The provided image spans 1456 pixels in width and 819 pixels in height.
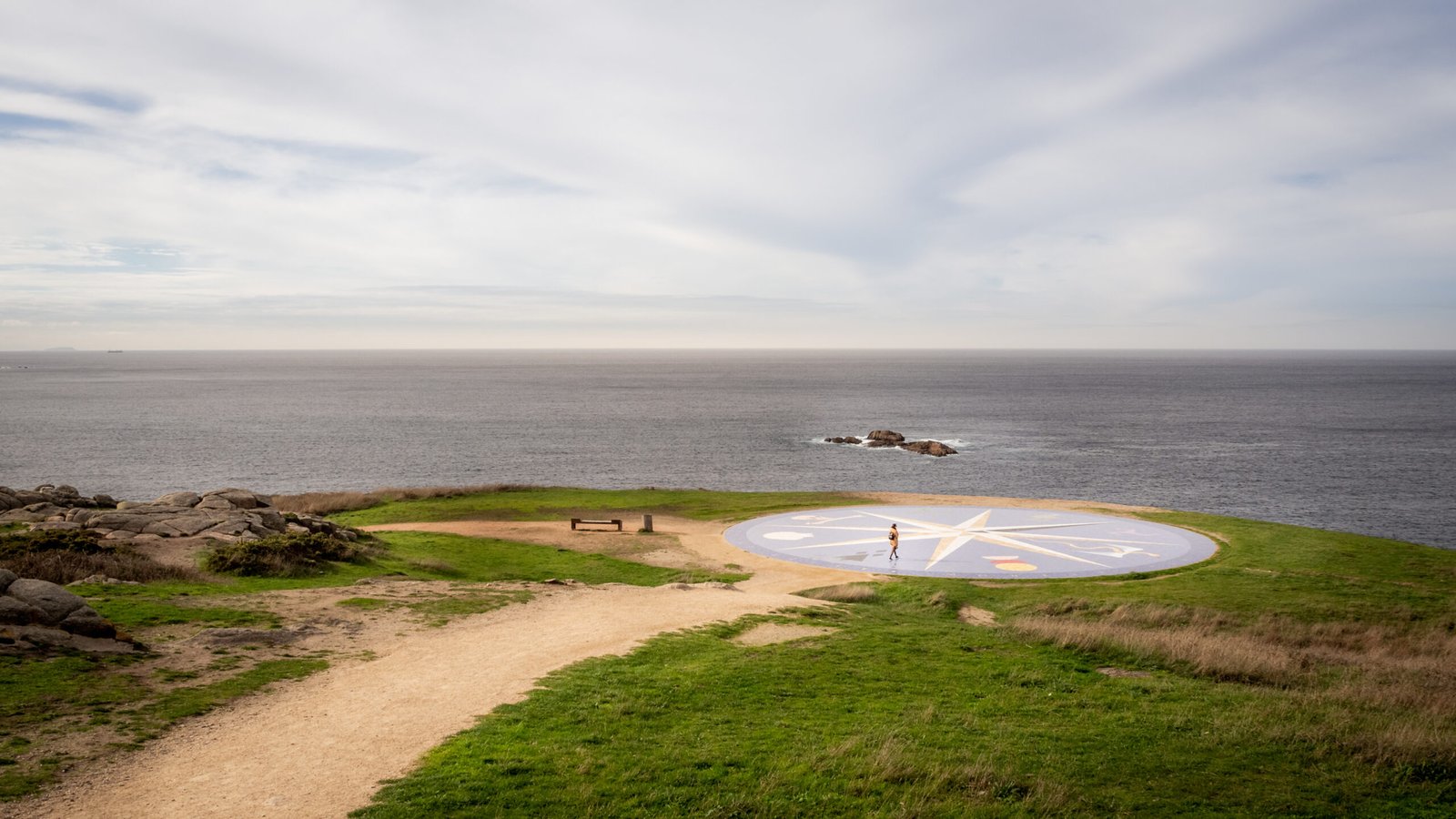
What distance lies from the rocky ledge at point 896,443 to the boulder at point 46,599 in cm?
7560

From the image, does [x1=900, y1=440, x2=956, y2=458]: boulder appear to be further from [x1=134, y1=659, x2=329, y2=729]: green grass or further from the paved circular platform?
[x1=134, y1=659, x2=329, y2=729]: green grass

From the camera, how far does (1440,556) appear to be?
34.9 m

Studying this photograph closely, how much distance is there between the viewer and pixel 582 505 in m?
50.1

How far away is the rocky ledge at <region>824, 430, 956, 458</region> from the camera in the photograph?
282 feet

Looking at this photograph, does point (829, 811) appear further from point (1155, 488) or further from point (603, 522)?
point (1155, 488)

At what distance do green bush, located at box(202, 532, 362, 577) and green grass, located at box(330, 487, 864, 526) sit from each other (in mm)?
16015

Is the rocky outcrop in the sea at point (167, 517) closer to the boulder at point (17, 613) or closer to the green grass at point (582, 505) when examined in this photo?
the green grass at point (582, 505)

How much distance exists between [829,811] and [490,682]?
25.8 ft

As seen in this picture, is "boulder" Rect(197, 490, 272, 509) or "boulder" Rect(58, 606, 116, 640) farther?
"boulder" Rect(197, 490, 272, 509)

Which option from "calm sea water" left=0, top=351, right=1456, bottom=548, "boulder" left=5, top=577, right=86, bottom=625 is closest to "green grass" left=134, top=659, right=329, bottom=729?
"boulder" left=5, top=577, right=86, bottom=625

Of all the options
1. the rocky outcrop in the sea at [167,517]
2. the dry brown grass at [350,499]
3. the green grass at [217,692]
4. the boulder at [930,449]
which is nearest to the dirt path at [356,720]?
the green grass at [217,692]

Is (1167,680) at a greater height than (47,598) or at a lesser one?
lesser

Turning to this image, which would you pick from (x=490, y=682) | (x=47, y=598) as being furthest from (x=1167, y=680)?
(x=47, y=598)

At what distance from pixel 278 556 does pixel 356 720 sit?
1490 cm
